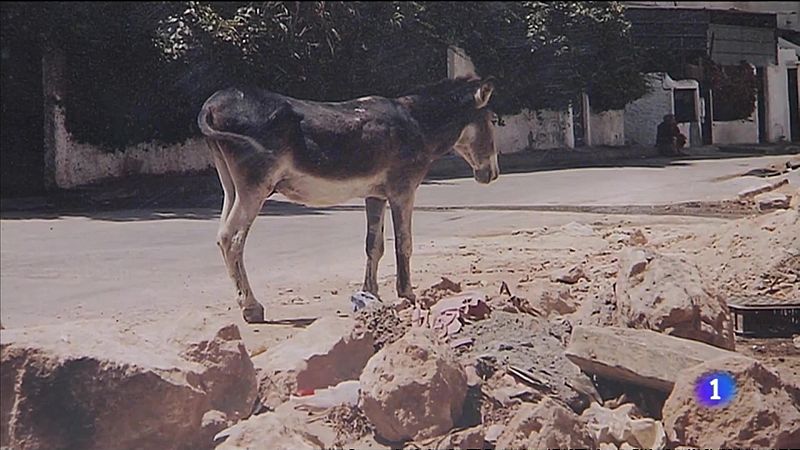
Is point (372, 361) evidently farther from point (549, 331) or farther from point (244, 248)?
point (244, 248)

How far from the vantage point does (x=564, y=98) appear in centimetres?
685

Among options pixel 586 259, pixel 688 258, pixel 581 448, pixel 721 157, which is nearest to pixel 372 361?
pixel 581 448

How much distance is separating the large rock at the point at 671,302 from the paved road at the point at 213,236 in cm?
120

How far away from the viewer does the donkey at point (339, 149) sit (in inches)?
233

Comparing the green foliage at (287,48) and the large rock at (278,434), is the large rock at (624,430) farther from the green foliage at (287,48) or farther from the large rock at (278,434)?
the green foliage at (287,48)

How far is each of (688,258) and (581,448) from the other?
235 centimetres

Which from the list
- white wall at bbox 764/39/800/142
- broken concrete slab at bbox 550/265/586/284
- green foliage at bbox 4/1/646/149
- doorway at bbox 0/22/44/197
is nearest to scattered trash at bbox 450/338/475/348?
broken concrete slab at bbox 550/265/586/284

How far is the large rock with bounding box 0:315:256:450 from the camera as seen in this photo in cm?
467

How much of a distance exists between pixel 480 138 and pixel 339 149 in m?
0.86

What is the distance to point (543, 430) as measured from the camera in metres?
4.38

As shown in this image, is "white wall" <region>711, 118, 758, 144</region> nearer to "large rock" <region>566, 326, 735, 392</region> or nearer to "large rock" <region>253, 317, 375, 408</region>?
"large rock" <region>566, 326, 735, 392</region>

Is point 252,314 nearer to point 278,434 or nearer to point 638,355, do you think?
point 278,434

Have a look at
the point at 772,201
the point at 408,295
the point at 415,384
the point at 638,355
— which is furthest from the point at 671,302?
the point at 772,201

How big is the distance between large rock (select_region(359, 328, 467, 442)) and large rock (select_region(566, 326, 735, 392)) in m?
0.60
